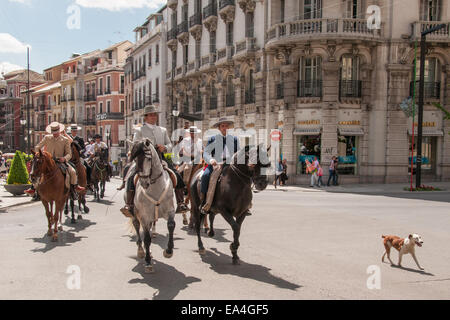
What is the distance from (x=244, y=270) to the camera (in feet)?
23.5

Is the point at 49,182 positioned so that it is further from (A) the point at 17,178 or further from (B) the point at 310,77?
(B) the point at 310,77

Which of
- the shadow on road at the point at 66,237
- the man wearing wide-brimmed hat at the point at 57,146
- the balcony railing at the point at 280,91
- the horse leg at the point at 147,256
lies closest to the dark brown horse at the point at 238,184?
the horse leg at the point at 147,256

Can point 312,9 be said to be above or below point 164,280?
above

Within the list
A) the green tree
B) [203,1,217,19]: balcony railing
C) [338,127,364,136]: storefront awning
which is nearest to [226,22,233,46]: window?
[203,1,217,19]: balcony railing

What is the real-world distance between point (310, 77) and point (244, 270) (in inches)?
890

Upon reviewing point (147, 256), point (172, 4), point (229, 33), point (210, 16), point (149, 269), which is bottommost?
point (149, 269)

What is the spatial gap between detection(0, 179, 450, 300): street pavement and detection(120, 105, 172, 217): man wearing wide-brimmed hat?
3.44 ft

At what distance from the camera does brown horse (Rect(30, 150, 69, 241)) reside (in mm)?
9383

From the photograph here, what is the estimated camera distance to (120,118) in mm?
64562

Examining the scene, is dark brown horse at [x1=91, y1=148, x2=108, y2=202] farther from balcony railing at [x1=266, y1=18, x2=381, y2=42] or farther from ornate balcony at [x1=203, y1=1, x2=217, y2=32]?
ornate balcony at [x1=203, y1=1, x2=217, y2=32]

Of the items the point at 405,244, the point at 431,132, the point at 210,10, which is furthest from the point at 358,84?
the point at 405,244
